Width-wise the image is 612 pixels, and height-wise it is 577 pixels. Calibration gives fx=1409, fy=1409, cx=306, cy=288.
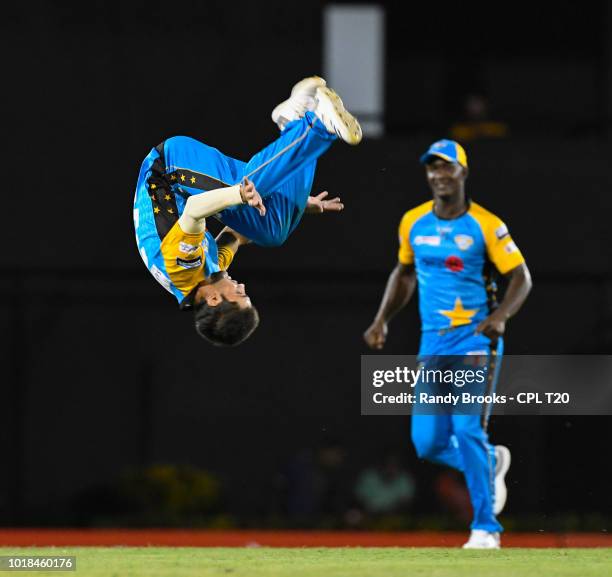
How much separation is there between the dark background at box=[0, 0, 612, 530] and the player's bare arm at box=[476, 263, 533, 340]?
553cm

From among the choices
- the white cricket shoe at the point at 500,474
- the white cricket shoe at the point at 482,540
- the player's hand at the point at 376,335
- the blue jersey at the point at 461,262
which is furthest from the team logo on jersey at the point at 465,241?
the white cricket shoe at the point at 482,540

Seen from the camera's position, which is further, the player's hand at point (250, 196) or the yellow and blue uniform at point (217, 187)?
the yellow and blue uniform at point (217, 187)

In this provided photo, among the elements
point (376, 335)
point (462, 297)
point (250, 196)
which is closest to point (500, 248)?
point (462, 297)

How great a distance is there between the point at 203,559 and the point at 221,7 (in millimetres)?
9002

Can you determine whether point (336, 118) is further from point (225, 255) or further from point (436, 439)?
point (436, 439)

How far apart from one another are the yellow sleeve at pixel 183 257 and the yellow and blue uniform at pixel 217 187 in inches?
0.5

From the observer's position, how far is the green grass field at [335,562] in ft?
23.0

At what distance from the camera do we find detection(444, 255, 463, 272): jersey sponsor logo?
945 cm

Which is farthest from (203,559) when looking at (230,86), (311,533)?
(230,86)

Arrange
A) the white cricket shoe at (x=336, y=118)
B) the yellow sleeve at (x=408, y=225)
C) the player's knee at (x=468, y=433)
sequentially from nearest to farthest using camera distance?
the white cricket shoe at (x=336, y=118), the player's knee at (x=468, y=433), the yellow sleeve at (x=408, y=225)

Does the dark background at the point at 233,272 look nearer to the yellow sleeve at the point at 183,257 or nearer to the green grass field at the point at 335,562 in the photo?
the green grass field at the point at 335,562

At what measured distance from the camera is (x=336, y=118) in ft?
26.2

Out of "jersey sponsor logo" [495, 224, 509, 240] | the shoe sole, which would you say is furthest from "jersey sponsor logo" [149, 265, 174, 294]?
"jersey sponsor logo" [495, 224, 509, 240]

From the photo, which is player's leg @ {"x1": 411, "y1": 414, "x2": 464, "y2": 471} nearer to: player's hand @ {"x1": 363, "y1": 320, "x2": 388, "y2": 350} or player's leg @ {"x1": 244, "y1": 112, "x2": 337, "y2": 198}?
player's hand @ {"x1": 363, "y1": 320, "x2": 388, "y2": 350}
